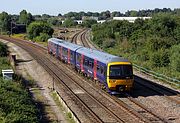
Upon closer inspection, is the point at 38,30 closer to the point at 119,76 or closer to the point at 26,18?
the point at 26,18

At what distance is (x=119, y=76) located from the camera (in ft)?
93.0

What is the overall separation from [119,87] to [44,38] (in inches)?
3002

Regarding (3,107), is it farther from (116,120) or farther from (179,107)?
(179,107)

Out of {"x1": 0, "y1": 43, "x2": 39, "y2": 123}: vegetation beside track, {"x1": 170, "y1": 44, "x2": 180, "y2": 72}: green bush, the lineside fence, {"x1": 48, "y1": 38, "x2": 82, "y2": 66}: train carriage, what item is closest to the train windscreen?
the lineside fence

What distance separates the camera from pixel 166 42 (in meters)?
55.4

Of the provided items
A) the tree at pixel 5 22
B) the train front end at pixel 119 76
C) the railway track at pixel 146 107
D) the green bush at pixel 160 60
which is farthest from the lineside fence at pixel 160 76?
the tree at pixel 5 22

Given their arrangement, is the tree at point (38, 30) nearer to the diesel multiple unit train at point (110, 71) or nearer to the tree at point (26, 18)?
the tree at point (26, 18)

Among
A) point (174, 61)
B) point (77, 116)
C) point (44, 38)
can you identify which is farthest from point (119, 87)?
point (44, 38)

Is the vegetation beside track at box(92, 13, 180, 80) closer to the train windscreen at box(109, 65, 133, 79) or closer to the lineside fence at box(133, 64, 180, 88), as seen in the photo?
the lineside fence at box(133, 64, 180, 88)

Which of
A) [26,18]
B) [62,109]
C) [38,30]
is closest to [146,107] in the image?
[62,109]

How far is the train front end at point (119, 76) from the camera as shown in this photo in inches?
1111

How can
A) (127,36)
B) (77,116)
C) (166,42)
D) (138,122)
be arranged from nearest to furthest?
1. (138,122)
2. (77,116)
3. (166,42)
4. (127,36)

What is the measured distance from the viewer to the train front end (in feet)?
92.6

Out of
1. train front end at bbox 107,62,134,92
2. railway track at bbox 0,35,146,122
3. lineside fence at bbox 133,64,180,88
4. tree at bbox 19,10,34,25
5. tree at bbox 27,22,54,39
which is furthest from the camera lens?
tree at bbox 19,10,34,25
